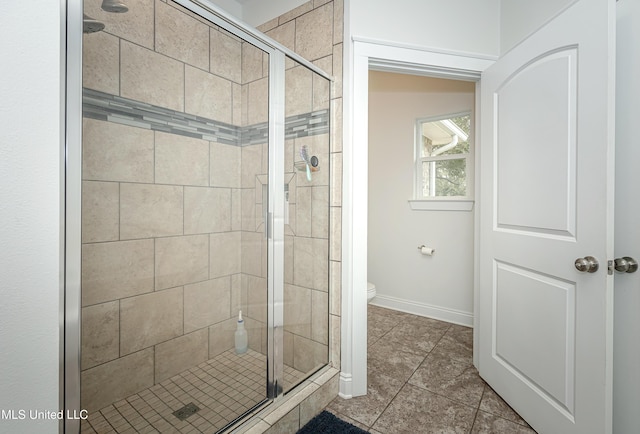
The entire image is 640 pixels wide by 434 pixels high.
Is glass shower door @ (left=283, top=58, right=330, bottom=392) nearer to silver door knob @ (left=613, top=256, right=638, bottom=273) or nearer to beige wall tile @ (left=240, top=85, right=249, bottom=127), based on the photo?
beige wall tile @ (left=240, top=85, right=249, bottom=127)

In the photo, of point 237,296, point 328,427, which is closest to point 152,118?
point 237,296

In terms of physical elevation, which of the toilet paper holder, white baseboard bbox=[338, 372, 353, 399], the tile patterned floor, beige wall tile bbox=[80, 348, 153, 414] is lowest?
the tile patterned floor

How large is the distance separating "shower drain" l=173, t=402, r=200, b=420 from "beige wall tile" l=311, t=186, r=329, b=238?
3.21 ft

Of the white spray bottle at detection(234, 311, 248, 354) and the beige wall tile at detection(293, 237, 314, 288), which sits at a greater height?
the beige wall tile at detection(293, 237, 314, 288)

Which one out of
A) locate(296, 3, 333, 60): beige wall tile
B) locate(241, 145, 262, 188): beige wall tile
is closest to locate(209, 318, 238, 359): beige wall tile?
locate(241, 145, 262, 188): beige wall tile

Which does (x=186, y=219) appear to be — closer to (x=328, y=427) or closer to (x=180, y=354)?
(x=180, y=354)

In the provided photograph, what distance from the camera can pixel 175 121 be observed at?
4.24 ft

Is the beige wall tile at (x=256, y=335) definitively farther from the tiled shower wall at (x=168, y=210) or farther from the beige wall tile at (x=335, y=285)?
the beige wall tile at (x=335, y=285)

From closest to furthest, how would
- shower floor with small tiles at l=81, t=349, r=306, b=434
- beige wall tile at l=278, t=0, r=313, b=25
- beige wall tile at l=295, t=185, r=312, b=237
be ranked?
shower floor with small tiles at l=81, t=349, r=306, b=434 < beige wall tile at l=295, t=185, r=312, b=237 < beige wall tile at l=278, t=0, r=313, b=25

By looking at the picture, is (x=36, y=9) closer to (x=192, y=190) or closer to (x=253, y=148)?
(x=192, y=190)

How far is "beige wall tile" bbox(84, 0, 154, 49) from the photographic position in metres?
0.93

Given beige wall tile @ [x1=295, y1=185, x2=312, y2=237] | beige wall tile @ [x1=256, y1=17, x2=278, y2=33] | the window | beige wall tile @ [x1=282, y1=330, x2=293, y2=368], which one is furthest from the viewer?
the window

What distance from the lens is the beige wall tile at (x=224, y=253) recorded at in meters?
1.36

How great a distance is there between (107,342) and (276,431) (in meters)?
0.81
